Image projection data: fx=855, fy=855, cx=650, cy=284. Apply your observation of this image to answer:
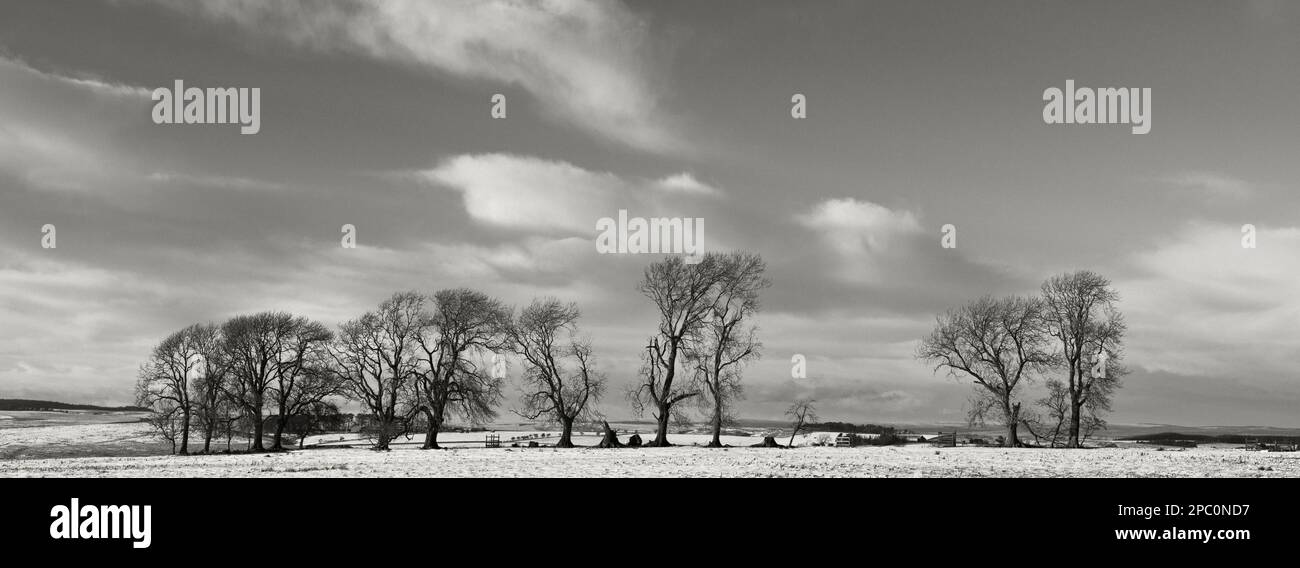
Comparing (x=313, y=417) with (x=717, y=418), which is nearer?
(x=717, y=418)

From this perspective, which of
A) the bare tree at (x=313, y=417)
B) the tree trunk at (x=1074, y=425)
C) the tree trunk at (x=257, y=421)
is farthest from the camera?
the bare tree at (x=313, y=417)

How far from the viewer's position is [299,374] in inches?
2886

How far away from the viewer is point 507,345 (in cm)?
6328

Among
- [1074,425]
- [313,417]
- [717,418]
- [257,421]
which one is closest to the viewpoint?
[717,418]

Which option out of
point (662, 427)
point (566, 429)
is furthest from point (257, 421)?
point (662, 427)

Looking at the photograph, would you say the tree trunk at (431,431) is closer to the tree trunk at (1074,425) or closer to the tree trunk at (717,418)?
the tree trunk at (717,418)

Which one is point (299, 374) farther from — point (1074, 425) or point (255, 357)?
point (1074, 425)

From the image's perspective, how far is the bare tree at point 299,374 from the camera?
71875 millimetres

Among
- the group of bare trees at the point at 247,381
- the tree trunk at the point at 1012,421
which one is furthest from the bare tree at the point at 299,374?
the tree trunk at the point at 1012,421

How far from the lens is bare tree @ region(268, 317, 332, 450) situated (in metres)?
71.9

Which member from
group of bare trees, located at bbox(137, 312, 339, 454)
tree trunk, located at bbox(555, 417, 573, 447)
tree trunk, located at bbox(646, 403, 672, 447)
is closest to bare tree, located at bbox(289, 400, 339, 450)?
group of bare trees, located at bbox(137, 312, 339, 454)

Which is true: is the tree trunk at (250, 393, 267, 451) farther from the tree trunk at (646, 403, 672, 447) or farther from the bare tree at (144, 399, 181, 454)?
the tree trunk at (646, 403, 672, 447)

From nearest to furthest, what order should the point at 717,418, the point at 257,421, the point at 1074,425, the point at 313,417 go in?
the point at 717,418 → the point at 1074,425 → the point at 257,421 → the point at 313,417
